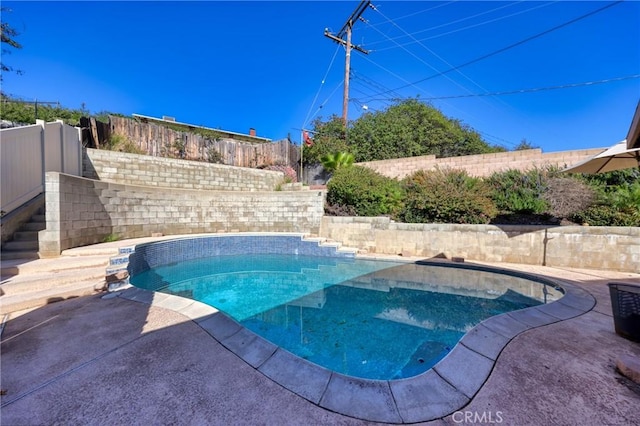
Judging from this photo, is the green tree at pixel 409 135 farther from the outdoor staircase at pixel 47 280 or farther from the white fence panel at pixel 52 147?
the outdoor staircase at pixel 47 280

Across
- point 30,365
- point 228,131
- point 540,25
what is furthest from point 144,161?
point 540,25

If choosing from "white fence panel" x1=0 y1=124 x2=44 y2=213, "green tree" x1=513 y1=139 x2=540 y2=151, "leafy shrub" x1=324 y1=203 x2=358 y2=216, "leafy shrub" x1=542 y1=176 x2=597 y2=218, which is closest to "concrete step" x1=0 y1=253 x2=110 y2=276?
"white fence panel" x1=0 y1=124 x2=44 y2=213

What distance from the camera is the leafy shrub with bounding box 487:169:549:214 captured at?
7.33m

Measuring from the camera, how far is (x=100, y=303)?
3527 mm

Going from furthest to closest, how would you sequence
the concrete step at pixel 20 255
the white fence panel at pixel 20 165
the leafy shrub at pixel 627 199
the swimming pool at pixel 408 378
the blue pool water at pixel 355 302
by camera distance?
the leafy shrub at pixel 627 199 < the white fence panel at pixel 20 165 < the concrete step at pixel 20 255 < the blue pool water at pixel 355 302 < the swimming pool at pixel 408 378

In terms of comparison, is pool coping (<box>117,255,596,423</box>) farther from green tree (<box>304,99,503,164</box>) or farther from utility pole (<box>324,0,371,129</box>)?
utility pole (<box>324,0,371,129</box>)

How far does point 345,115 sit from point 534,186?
34.6 feet

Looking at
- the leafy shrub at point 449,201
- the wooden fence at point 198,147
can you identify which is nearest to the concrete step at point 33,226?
the wooden fence at point 198,147

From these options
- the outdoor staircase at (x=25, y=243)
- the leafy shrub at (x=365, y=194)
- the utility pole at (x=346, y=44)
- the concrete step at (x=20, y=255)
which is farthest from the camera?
the utility pole at (x=346, y=44)

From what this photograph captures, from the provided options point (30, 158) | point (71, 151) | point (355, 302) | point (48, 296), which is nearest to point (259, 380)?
point (355, 302)

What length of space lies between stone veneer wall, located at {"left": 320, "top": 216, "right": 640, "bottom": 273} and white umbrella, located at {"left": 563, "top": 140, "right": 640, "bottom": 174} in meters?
1.88

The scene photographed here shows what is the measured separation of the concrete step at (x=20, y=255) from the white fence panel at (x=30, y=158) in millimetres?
1130

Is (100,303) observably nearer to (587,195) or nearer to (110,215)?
(110,215)

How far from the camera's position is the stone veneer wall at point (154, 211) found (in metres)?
5.39
